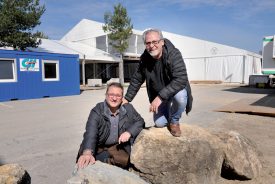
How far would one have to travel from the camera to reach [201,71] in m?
35.6

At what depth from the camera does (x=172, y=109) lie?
11.4 ft

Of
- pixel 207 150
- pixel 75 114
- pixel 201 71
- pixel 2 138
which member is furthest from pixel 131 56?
pixel 207 150

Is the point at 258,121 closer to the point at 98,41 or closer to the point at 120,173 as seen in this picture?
the point at 120,173

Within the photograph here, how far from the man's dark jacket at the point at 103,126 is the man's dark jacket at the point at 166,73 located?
0.39 m

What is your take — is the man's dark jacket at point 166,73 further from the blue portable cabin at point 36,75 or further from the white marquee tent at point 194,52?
the white marquee tent at point 194,52

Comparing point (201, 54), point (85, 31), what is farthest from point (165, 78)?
point (201, 54)

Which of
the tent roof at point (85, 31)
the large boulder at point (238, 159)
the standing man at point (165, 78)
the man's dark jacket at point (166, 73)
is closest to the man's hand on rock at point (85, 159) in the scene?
the standing man at point (165, 78)

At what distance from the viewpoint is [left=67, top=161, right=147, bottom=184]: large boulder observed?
99.7 inches

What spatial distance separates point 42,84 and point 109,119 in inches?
521

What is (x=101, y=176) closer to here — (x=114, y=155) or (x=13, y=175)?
(x=114, y=155)

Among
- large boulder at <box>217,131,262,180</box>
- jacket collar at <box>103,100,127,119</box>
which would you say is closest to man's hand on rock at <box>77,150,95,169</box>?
jacket collar at <box>103,100,127,119</box>

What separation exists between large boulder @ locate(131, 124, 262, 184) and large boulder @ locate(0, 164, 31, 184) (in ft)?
3.95

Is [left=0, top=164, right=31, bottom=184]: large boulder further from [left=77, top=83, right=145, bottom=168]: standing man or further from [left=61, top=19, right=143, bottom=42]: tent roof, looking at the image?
[left=61, top=19, right=143, bottom=42]: tent roof

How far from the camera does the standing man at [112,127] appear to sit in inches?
125
